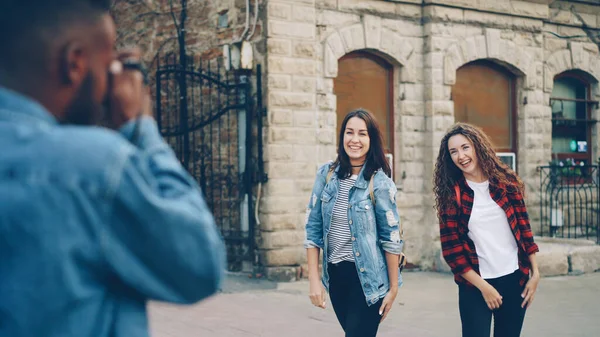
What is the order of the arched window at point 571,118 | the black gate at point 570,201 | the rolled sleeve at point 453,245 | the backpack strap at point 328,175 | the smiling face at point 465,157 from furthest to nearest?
the arched window at point 571,118 < the black gate at point 570,201 < the backpack strap at point 328,175 < the smiling face at point 465,157 < the rolled sleeve at point 453,245

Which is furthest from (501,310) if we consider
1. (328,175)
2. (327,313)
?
(327,313)

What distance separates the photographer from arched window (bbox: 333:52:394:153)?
438 inches

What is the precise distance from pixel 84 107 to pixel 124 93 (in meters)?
0.11

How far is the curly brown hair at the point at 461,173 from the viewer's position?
4844 mm

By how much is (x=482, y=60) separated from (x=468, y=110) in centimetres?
86

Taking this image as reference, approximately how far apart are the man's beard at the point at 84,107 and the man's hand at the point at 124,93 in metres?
0.07

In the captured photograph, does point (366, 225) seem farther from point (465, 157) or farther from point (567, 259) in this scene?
point (567, 259)

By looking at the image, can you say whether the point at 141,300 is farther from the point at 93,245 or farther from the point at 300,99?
the point at 300,99

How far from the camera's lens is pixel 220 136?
10898 mm

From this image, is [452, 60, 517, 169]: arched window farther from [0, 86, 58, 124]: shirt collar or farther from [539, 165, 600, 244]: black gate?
[0, 86, 58, 124]: shirt collar

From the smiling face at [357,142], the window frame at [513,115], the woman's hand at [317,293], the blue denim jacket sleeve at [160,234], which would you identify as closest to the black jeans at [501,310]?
the woman's hand at [317,293]

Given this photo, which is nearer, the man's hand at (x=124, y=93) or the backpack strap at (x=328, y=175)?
A: the man's hand at (x=124, y=93)

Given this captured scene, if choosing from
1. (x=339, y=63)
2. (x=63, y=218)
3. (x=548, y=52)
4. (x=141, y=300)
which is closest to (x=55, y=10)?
(x=63, y=218)

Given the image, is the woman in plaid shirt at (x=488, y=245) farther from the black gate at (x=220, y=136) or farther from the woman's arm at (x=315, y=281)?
the black gate at (x=220, y=136)
